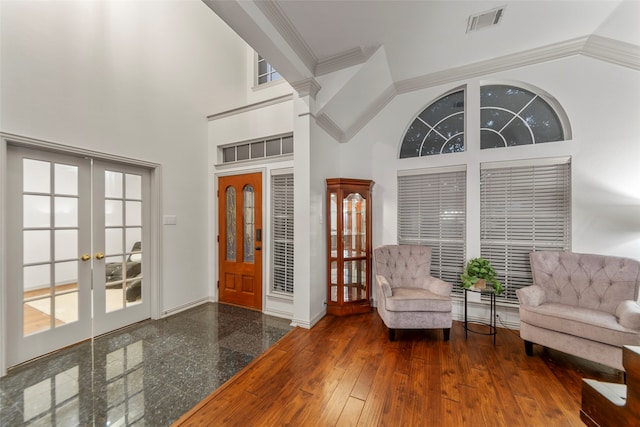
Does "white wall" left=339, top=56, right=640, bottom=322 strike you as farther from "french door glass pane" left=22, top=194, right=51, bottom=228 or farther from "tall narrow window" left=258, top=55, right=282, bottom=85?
"french door glass pane" left=22, top=194, right=51, bottom=228

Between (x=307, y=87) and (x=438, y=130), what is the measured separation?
1.94 metres

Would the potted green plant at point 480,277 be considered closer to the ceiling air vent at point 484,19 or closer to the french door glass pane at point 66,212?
the ceiling air vent at point 484,19

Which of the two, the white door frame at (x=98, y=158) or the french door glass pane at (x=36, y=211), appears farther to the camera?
the french door glass pane at (x=36, y=211)

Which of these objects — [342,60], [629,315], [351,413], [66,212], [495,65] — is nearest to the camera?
[351,413]

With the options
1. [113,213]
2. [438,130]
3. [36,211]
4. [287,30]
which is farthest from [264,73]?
[36,211]

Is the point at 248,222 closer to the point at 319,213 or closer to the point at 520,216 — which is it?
the point at 319,213

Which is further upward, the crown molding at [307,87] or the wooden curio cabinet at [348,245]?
the crown molding at [307,87]

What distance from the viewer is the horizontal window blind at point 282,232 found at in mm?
3463

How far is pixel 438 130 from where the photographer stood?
11.4ft

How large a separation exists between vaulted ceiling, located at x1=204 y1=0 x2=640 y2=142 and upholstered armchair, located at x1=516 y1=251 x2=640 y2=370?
86.3 inches

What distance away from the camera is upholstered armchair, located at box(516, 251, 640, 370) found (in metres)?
1.98

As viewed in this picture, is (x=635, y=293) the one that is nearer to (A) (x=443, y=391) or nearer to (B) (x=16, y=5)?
(A) (x=443, y=391)

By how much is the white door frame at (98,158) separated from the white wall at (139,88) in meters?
0.06

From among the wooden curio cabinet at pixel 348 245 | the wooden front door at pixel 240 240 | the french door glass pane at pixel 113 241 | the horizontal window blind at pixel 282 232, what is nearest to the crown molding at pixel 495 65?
the wooden curio cabinet at pixel 348 245
